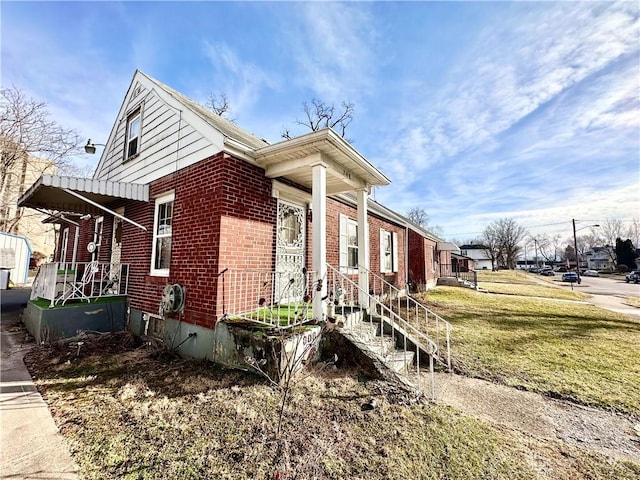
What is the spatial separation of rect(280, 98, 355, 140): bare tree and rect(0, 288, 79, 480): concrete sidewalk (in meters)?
18.2

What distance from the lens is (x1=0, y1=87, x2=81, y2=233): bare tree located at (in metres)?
17.9

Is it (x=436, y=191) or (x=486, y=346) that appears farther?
(x=436, y=191)

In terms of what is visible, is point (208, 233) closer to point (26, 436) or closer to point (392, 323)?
point (26, 436)

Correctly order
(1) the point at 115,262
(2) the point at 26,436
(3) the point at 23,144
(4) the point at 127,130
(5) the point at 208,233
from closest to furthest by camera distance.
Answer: (2) the point at 26,436 < (5) the point at 208,233 < (1) the point at 115,262 < (4) the point at 127,130 < (3) the point at 23,144

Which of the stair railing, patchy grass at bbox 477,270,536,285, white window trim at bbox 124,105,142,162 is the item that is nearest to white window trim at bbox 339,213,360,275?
the stair railing

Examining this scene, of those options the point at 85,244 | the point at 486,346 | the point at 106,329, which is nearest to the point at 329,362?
the point at 486,346

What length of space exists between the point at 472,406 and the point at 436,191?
29.4 metres

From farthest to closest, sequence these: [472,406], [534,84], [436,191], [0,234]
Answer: [436,191] → [0,234] → [534,84] → [472,406]

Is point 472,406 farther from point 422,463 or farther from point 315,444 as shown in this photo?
point 315,444

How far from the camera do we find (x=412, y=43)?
6727 mm

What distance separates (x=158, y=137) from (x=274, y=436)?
22.6ft

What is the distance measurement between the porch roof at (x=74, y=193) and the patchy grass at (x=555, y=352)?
7904 millimetres

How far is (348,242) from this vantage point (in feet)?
30.1

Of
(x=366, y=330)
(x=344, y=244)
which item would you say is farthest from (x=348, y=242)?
(x=366, y=330)
